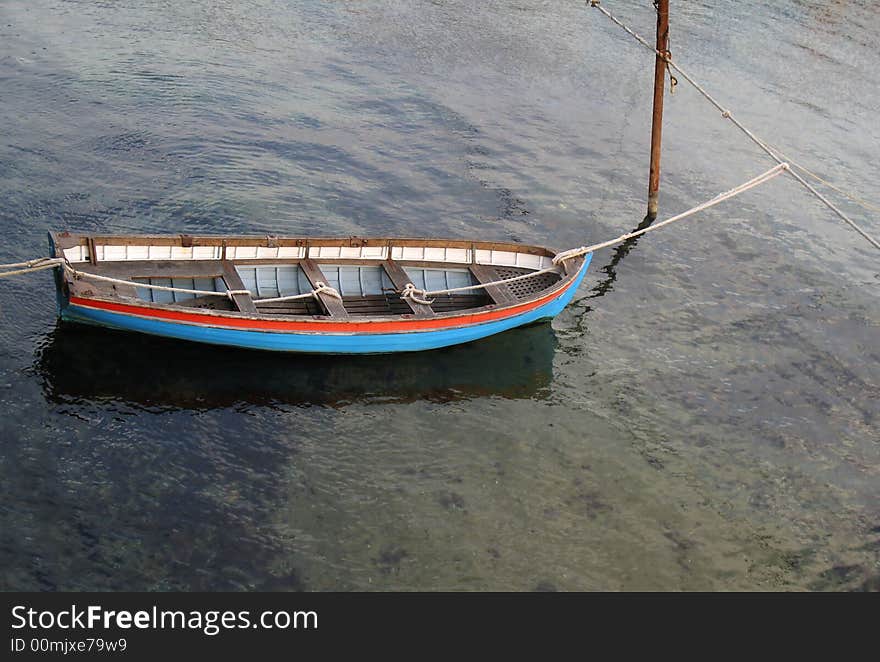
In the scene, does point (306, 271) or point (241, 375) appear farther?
point (306, 271)

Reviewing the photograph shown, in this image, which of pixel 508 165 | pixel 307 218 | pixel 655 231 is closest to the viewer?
pixel 307 218

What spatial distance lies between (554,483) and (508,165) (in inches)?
688

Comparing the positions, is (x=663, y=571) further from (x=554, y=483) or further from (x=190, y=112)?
(x=190, y=112)

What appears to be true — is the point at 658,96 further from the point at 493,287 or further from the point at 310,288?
the point at 310,288

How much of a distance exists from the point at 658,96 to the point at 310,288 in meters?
13.5

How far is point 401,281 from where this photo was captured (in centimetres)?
2389

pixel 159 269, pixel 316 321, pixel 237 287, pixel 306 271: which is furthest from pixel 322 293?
pixel 159 269

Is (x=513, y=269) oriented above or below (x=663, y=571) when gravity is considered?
above

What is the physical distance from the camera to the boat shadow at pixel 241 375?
21078 mm

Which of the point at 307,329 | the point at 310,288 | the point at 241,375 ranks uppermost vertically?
the point at 310,288

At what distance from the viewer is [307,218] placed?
29453 mm

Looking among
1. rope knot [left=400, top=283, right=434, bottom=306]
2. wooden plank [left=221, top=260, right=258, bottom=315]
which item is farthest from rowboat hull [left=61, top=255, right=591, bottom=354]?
rope knot [left=400, top=283, right=434, bottom=306]
